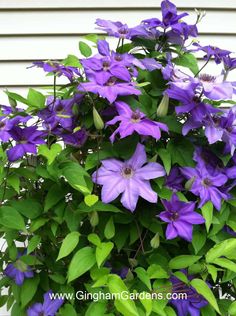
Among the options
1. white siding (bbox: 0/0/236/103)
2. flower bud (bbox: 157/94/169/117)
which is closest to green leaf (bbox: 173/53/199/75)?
flower bud (bbox: 157/94/169/117)

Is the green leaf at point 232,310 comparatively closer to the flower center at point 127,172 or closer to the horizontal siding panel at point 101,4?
the flower center at point 127,172

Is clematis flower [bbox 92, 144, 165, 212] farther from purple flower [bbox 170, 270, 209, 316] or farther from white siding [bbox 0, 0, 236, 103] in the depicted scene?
white siding [bbox 0, 0, 236, 103]

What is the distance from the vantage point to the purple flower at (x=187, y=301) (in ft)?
3.98

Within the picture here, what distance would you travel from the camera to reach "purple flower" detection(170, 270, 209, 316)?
3.98 ft

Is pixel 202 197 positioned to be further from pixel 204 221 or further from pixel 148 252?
pixel 148 252

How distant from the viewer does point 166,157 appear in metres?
1.20

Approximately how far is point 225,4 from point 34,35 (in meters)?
0.89

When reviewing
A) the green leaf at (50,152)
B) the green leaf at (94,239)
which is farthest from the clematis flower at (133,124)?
the green leaf at (94,239)

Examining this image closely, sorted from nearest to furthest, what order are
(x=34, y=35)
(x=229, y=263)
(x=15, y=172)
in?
(x=229, y=263)
(x=15, y=172)
(x=34, y=35)

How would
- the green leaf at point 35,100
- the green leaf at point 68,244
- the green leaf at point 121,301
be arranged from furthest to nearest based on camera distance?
1. the green leaf at point 35,100
2. the green leaf at point 68,244
3. the green leaf at point 121,301

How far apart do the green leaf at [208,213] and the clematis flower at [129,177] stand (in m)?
0.14

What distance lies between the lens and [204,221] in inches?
45.0

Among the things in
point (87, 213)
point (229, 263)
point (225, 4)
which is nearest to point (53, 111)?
point (87, 213)

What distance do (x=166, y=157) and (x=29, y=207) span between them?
0.37 metres
